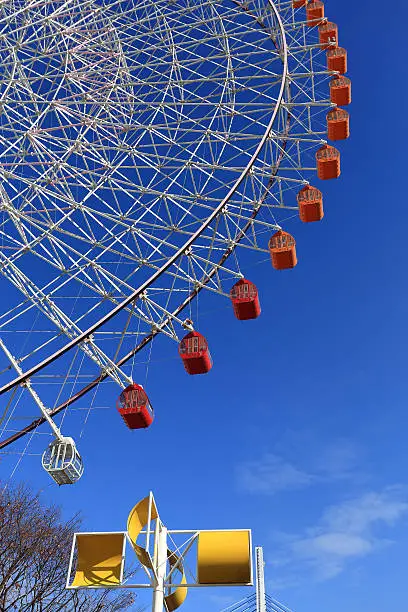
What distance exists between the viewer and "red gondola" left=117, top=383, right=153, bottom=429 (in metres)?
14.5

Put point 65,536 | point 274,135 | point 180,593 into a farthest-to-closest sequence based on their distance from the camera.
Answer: point 65,536, point 274,135, point 180,593

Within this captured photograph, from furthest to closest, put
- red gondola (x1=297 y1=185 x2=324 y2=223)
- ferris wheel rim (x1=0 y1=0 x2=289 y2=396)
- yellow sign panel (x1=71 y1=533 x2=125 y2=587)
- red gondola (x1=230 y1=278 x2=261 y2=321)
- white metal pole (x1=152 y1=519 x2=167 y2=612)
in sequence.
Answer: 1. red gondola (x1=297 y1=185 x2=324 y2=223)
2. red gondola (x1=230 y1=278 x2=261 y2=321)
3. ferris wheel rim (x1=0 y1=0 x2=289 y2=396)
4. white metal pole (x1=152 y1=519 x2=167 y2=612)
5. yellow sign panel (x1=71 y1=533 x2=125 y2=587)

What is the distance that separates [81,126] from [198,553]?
12948 mm

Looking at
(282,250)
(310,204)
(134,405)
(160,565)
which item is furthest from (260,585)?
(160,565)

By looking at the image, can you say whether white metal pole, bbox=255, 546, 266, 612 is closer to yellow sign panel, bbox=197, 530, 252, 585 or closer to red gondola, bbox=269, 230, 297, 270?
red gondola, bbox=269, 230, 297, 270

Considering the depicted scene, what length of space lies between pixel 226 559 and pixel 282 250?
409 inches

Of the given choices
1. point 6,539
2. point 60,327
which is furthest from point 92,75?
point 6,539

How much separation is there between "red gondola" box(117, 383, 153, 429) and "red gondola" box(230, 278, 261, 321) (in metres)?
3.55

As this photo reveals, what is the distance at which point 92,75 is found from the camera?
18719mm

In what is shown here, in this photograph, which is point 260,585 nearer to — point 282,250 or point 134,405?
point 134,405

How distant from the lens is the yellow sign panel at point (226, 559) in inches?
327

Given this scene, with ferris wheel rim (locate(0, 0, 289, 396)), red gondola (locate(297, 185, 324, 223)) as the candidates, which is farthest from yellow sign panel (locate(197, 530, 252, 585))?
red gondola (locate(297, 185, 324, 223))

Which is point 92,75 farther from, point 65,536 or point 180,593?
point 65,536

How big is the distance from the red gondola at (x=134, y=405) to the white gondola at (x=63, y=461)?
1523 mm
